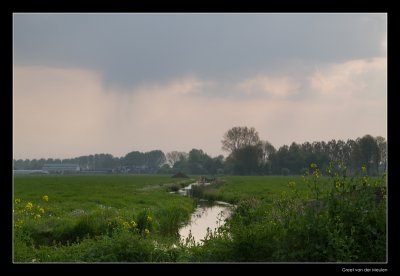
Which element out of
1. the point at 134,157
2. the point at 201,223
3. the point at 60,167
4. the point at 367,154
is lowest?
the point at 201,223

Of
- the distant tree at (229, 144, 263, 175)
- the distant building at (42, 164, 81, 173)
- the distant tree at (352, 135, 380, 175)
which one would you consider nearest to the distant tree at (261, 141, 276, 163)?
the distant tree at (229, 144, 263, 175)

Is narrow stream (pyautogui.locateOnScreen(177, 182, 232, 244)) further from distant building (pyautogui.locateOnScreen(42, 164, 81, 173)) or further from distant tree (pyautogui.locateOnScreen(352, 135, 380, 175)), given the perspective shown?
distant building (pyautogui.locateOnScreen(42, 164, 81, 173))

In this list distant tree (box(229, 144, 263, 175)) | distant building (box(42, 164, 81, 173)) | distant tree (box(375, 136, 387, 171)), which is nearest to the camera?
distant tree (box(375, 136, 387, 171))

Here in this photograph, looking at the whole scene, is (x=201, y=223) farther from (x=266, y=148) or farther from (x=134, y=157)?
(x=134, y=157)

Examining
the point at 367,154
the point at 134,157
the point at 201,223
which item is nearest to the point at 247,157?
the point at 201,223

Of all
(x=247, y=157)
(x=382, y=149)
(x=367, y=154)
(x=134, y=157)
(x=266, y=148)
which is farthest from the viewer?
(x=134, y=157)

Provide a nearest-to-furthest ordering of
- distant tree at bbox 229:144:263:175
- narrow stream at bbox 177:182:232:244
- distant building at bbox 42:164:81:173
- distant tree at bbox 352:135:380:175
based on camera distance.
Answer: distant tree at bbox 352:135:380:175, narrow stream at bbox 177:182:232:244, distant tree at bbox 229:144:263:175, distant building at bbox 42:164:81:173

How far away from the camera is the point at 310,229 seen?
21.7ft

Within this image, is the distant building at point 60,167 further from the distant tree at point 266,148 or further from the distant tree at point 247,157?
the distant tree at point 266,148
